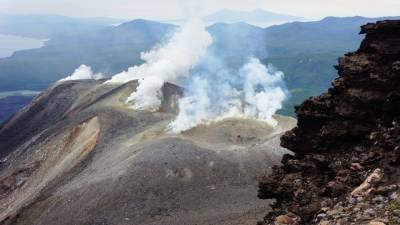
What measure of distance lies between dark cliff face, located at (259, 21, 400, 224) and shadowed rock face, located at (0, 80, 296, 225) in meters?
17.1

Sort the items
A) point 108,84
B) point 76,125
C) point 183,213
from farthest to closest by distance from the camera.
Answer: point 108,84
point 76,125
point 183,213

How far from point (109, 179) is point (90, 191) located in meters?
2.39

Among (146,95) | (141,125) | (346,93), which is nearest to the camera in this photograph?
(346,93)

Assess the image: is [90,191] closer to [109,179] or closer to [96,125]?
[109,179]

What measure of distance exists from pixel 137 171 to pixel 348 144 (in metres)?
A: 35.0

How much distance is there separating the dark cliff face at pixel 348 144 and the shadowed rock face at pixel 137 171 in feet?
56.1

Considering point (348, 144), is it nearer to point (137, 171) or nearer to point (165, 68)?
point (137, 171)

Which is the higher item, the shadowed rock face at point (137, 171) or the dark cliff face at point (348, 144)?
the dark cliff face at point (348, 144)

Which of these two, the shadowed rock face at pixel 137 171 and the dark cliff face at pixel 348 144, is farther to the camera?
the shadowed rock face at pixel 137 171

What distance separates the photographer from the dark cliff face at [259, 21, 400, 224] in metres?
21.9

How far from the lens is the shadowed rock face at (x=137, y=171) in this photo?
53.2 m

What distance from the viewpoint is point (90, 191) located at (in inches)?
2243

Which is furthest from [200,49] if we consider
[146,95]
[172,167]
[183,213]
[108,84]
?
[183,213]

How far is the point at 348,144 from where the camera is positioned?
27.1 metres
